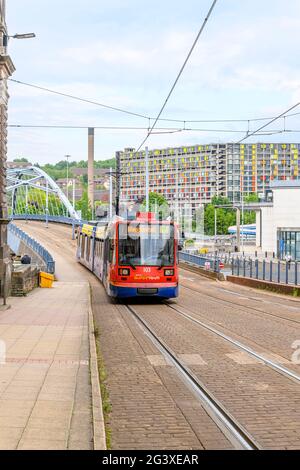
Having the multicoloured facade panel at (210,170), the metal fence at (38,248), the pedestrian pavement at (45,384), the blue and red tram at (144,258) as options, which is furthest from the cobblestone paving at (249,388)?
the multicoloured facade panel at (210,170)

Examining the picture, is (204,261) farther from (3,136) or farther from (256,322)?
(256,322)

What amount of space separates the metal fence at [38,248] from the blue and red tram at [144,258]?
58.3 feet

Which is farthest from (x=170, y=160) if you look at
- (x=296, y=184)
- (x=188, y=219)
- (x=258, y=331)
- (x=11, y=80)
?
(x=258, y=331)

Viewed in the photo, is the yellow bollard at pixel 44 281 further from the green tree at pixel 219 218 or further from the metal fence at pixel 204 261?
the green tree at pixel 219 218

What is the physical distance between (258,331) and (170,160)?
15223 centimetres

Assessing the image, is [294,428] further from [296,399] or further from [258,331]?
[258,331]

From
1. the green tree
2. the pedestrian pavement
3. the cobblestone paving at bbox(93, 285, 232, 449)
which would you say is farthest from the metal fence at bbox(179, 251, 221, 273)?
the green tree

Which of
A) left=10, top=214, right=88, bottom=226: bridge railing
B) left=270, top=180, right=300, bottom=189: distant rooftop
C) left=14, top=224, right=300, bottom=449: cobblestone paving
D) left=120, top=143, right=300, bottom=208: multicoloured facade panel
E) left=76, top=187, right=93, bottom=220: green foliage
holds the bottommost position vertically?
left=14, top=224, right=300, bottom=449: cobblestone paving

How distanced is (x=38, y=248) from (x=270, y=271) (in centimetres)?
2004

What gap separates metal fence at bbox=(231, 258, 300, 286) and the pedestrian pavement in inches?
668

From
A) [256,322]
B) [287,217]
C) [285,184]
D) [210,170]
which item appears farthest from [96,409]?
[210,170]

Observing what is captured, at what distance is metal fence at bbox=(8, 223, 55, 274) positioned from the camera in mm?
40469

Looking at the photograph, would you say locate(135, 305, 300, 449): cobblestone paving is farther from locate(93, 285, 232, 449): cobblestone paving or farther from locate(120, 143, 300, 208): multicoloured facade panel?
locate(120, 143, 300, 208): multicoloured facade panel

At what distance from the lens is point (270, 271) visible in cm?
3419
